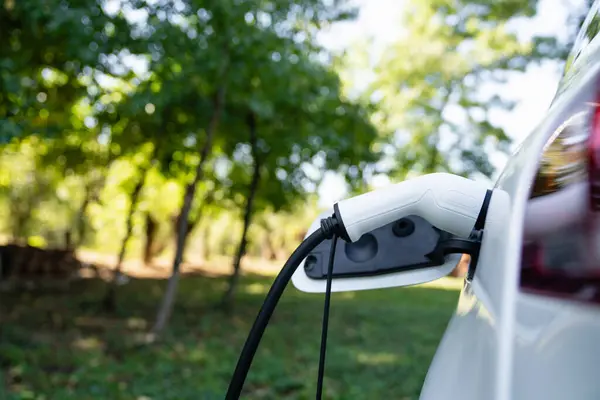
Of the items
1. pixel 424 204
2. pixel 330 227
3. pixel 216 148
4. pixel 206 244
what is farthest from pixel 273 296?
pixel 206 244

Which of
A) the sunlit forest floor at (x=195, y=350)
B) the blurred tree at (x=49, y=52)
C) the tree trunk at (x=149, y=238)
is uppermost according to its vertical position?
the tree trunk at (x=149, y=238)

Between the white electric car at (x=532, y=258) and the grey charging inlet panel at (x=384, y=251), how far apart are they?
14cm

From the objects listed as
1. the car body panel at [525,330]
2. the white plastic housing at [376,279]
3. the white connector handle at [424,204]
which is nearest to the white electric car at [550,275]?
the car body panel at [525,330]

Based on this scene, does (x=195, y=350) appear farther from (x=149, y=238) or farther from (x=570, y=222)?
(x=149, y=238)

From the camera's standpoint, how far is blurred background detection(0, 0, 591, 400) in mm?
6535

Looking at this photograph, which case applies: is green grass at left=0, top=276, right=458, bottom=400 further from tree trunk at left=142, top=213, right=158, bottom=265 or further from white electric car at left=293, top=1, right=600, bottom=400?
tree trunk at left=142, top=213, right=158, bottom=265

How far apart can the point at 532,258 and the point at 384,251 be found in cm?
49

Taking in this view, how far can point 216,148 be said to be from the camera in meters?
12.7

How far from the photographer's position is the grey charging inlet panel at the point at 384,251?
1153 millimetres

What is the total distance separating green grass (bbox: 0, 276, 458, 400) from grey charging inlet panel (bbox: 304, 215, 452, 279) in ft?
16.6

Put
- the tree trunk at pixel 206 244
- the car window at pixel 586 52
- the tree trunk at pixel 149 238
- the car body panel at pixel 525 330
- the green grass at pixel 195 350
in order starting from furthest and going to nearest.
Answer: the tree trunk at pixel 206 244
the tree trunk at pixel 149 238
the green grass at pixel 195 350
the car window at pixel 586 52
the car body panel at pixel 525 330

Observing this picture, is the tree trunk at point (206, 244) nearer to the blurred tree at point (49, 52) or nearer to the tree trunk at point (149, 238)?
the tree trunk at point (149, 238)

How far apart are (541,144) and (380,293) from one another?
19153 mm

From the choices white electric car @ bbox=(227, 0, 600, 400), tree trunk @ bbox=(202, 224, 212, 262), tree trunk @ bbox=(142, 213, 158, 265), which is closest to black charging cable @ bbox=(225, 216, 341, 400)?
white electric car @ bbox=(227, 0, 600, 400)
